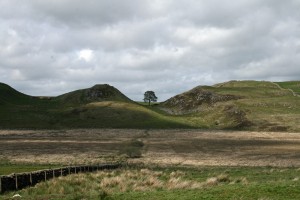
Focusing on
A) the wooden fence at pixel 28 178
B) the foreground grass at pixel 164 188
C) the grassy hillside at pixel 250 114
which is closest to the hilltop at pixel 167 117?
the grassy hillside at pixel 250 114

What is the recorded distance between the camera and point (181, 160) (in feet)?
182

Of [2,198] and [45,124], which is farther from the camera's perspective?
[45,124]

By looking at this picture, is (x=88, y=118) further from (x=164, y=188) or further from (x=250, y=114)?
(x=164, y=188)

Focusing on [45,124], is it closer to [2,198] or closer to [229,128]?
[229,128]

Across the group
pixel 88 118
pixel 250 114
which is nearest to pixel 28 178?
pixel 250 114

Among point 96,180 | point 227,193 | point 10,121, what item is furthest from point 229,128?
point 227,193

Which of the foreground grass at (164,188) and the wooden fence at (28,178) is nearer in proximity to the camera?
the foreground grass at (164,188)

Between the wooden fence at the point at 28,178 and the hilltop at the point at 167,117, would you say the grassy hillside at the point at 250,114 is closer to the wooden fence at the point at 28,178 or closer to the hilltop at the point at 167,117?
the hilltop at the point at 167,117

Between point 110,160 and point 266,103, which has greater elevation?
point 266,103

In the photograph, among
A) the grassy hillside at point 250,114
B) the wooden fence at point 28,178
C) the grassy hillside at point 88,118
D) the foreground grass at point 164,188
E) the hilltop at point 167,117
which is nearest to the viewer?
the foreground grass at point 164,188

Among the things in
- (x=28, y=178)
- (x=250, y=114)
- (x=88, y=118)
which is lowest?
(x=28, y=178)

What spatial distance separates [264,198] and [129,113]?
508 feet

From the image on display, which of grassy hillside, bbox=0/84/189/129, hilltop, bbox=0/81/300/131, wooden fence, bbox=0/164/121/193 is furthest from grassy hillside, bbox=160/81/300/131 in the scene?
wooden fence, bbox=0/164/121/193

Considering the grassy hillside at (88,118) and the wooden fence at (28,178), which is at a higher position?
the grassy hillside at (88,118)
